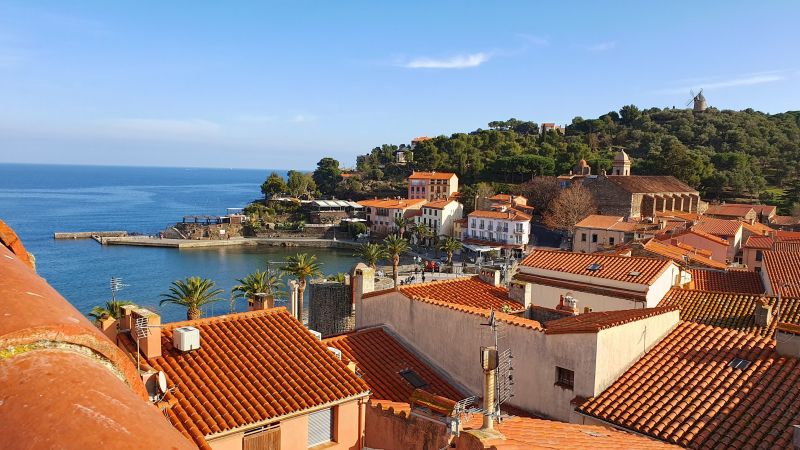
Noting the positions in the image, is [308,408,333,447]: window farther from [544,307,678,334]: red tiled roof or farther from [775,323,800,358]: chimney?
[775,323,800,358]: chimney

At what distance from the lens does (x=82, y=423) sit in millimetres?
1657

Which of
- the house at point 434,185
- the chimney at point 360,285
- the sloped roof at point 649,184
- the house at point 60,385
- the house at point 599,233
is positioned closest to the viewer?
the house at point 60,385

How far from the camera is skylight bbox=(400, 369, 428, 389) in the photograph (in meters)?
11.5

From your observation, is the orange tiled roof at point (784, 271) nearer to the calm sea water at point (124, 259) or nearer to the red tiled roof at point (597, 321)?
the red tiled roof at point (597, 321)

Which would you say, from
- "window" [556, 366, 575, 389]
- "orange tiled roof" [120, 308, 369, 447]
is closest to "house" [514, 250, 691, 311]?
"window" [556, 366, 575, 389]

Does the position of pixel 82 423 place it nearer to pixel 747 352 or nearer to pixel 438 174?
pixel 747 352

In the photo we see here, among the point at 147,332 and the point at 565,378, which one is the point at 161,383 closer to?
the point at 147,332

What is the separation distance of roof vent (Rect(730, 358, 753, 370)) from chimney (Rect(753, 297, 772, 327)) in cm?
457

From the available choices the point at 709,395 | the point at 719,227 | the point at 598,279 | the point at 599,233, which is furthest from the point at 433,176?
the point at 709,395

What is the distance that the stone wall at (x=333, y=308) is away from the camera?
64.6 ft

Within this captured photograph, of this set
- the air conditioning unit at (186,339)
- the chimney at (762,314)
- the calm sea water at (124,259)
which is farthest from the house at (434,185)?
the air conditioning unit at (186,339)

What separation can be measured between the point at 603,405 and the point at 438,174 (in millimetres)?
87494

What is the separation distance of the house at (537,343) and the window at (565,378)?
17 mm

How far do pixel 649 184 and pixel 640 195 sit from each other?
3.86 meters
